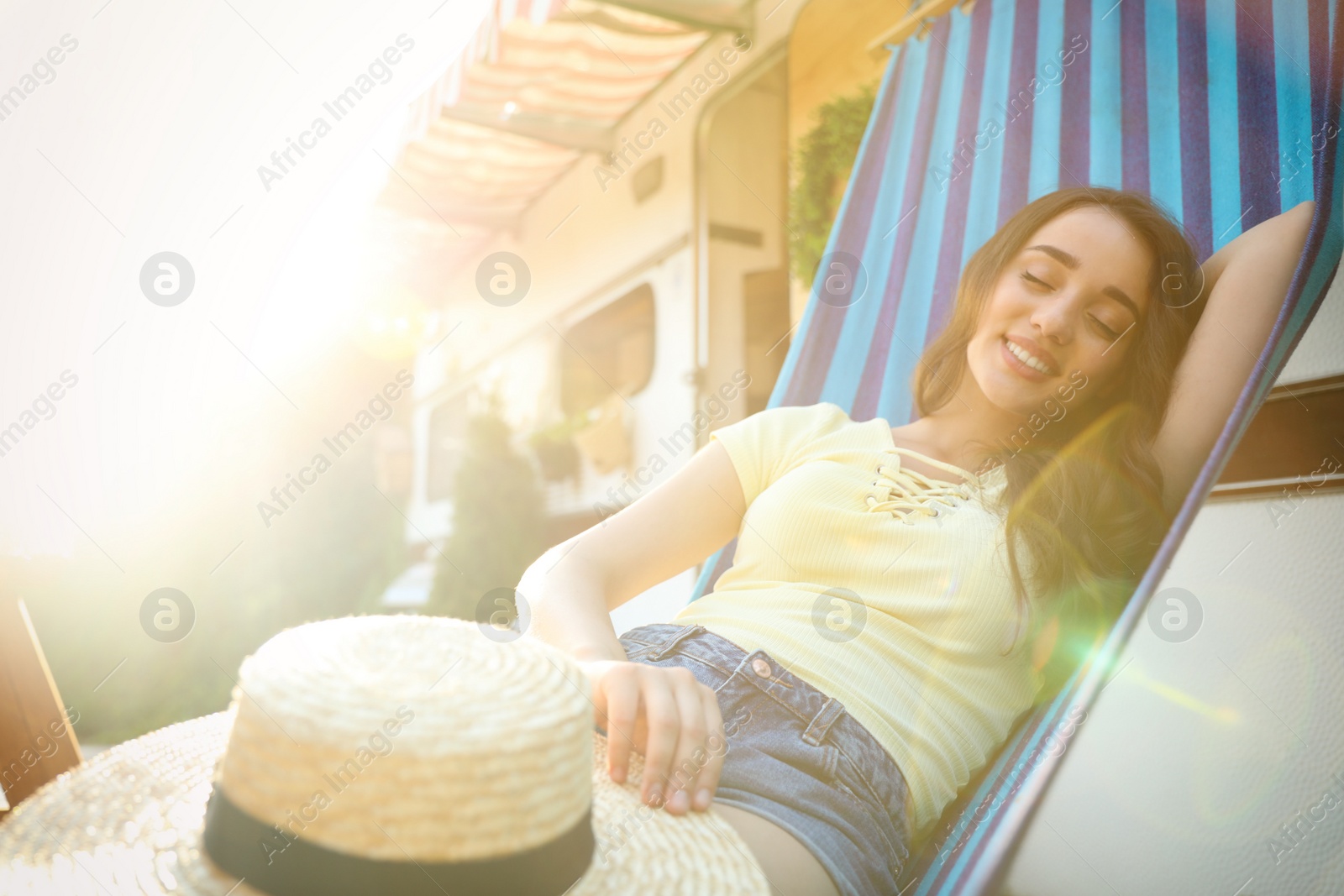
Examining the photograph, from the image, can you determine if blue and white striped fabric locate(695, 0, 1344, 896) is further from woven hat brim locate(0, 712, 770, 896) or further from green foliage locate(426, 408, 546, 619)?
green foliage locate(426, 408, 546, 619)

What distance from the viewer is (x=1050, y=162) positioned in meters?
1.66

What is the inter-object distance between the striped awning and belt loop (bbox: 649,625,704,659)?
1.88 meters

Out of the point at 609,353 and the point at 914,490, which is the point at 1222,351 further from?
the point at 609,353

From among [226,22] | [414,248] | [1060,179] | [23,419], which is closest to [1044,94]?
[1060,179]

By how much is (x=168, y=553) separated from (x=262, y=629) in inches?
22.7

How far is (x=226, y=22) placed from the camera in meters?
2.63

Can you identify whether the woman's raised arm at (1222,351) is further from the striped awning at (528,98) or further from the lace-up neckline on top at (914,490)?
the striped awning at (528,98)

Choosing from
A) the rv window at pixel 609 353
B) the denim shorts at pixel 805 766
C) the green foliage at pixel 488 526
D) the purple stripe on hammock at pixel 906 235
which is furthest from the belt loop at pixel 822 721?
the green foliage at pixel 488 526

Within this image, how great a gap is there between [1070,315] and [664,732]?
825mm

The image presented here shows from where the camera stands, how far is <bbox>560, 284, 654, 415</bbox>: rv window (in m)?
4.14

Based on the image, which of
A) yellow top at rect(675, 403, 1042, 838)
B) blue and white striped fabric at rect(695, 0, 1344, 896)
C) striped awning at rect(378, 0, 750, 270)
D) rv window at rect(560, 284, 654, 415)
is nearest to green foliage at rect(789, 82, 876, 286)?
striped awning at rect(378, 0, 750, 270)

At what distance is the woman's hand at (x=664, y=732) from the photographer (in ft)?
2.06

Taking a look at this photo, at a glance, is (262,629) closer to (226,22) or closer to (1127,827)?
(226,22)

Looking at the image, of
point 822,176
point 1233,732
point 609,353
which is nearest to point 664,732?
point 1233,732
